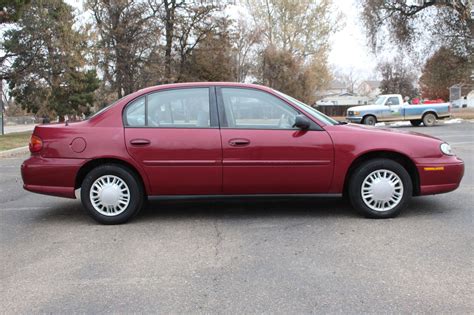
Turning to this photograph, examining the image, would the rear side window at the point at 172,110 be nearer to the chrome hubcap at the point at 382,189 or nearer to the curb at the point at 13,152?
the chrome hubcap at the point at 382,189

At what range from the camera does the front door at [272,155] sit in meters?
5.09

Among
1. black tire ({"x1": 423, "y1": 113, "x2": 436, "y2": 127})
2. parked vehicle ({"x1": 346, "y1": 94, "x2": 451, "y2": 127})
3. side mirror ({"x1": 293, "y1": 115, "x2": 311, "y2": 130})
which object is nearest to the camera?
side mirror ({"x1": 293, "y1": 115, "x2": 311, "y2": 130})

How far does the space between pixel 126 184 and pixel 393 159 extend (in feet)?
10.2

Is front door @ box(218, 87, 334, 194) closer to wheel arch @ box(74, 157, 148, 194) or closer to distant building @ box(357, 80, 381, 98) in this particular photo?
wheel arch @ box(74, 157, 148, 194)

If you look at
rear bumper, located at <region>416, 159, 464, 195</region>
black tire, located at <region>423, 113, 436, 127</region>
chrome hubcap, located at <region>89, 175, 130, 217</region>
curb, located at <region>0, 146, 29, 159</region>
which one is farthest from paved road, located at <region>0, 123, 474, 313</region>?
black tire, located at <region>423, 113, 436, 127</region>

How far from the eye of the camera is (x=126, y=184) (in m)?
5.15

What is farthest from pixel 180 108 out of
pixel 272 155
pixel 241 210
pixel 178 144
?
pixel 241 210

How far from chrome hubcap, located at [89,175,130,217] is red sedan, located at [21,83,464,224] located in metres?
0.01

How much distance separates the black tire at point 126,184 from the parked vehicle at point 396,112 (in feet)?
65.5

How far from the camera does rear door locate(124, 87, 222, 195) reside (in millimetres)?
5090

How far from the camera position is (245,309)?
3076mm

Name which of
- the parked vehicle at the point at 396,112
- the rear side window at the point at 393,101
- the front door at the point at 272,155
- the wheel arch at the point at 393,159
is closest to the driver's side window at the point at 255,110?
the front door at the point at 272,155

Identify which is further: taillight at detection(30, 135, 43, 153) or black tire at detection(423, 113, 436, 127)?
black tire at detection(423, 113, 436, 127)

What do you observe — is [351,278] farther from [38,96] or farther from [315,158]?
[38,96]
